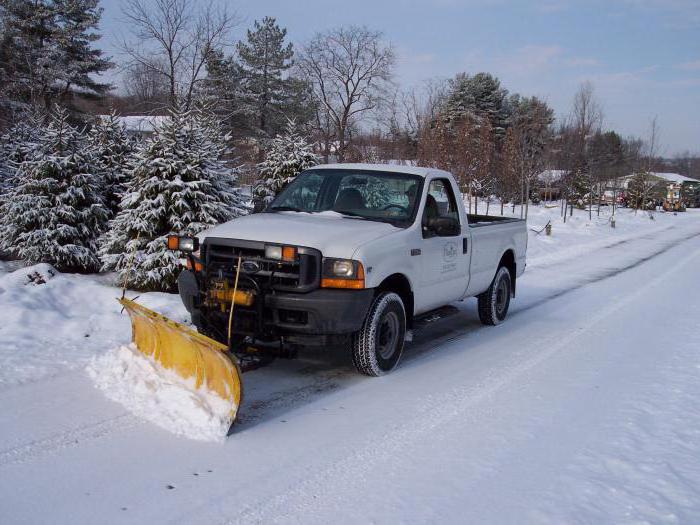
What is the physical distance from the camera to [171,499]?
11.2ft

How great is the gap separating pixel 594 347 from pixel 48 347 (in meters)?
5.81

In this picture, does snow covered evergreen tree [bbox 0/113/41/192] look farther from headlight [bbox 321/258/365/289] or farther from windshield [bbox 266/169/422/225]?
headlight [bbox 321/258/365/289]

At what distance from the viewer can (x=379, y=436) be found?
4395 millimetres

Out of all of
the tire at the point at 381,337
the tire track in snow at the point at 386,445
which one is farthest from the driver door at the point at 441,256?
the tire track in snow at the point at 386,445

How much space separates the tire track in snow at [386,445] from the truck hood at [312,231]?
4.73ft

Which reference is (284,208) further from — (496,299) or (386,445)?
(496,299)

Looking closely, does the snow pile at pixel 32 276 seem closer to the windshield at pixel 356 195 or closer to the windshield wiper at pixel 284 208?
the windshield wiper at pixel 284 208

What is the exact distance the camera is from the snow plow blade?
13.6ft

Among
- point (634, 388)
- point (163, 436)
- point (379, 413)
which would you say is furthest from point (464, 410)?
point (163, 436)

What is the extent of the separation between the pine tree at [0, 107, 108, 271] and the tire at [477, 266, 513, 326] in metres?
6.13

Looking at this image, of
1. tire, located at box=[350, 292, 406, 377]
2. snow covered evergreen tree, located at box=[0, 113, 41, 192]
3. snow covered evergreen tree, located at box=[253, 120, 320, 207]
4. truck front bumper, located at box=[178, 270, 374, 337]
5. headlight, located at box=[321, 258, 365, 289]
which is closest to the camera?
truck front bumper, located at box=[178, 270, 374, 337]

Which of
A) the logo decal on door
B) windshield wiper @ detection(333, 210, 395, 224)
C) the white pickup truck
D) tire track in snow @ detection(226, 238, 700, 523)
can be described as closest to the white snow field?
tire track in snow @ detection(226, 238, 700, 523)

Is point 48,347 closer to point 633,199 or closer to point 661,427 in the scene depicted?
point 661,427

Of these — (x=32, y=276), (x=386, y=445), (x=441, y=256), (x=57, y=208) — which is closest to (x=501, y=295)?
(x=441, y=256)
